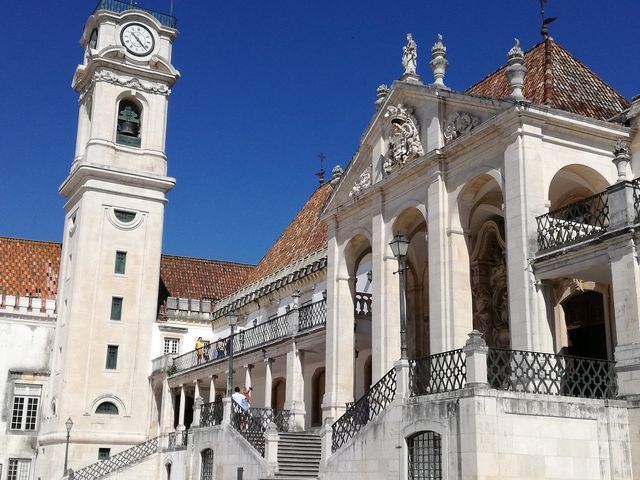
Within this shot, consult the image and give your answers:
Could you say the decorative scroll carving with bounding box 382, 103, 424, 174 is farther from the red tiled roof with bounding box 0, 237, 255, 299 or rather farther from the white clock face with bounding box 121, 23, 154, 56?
the red tiled roof with bounding box 0, 237, 255, 299

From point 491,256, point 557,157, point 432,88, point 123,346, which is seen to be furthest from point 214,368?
point 557,157

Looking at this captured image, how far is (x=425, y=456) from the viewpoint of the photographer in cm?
1508

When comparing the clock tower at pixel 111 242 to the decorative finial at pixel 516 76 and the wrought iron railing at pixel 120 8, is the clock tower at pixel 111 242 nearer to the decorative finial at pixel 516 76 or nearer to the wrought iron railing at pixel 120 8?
the wrought iron railing at pixel 120 8

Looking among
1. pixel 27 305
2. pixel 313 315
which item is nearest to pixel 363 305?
pixel 313 315

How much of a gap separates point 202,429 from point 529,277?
41.4 feet

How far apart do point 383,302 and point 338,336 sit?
2.69 m

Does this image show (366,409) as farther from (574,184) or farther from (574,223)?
(574,184)

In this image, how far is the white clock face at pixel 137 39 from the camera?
1688 inches

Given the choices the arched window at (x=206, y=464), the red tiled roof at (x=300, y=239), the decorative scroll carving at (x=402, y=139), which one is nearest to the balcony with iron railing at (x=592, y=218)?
the decorative scroll carving at (x=402, y=139)

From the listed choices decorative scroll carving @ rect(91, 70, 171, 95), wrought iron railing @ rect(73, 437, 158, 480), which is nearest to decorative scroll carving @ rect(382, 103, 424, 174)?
wrought iron railing @ rect(73, 437, 158, 480)

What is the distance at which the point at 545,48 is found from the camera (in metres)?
23.4

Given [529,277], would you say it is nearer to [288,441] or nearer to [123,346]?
[288,441]

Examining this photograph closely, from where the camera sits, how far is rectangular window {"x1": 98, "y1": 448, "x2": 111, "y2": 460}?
3778 centimetres

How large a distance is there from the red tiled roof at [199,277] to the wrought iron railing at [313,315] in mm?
19013
